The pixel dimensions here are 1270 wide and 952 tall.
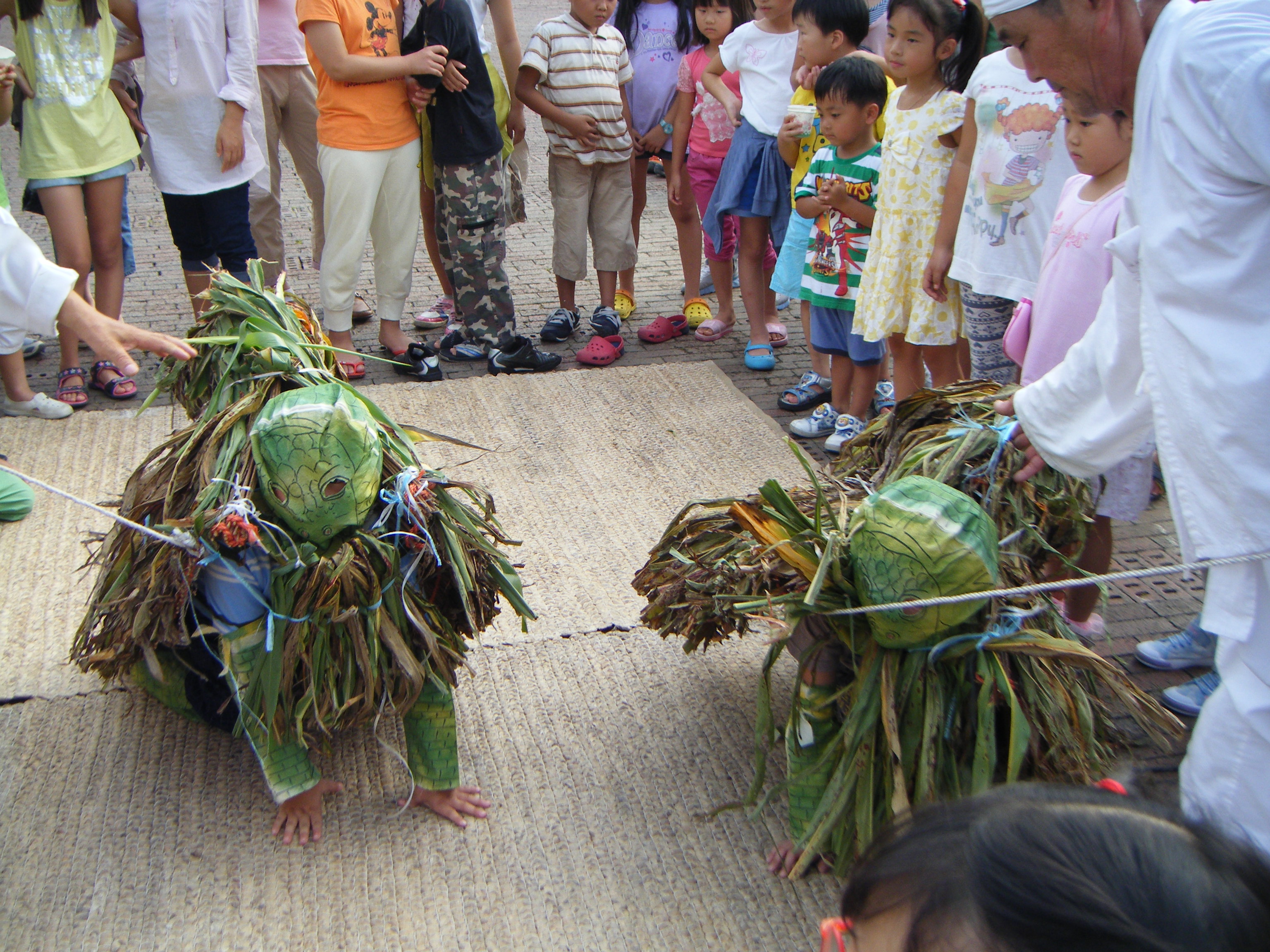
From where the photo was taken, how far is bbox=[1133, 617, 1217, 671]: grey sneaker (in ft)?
8.61

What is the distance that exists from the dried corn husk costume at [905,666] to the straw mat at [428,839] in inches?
9.4

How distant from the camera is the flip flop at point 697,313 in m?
4.96

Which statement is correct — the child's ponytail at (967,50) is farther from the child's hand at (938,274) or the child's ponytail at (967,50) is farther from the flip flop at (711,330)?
the flip flop at (711,330)

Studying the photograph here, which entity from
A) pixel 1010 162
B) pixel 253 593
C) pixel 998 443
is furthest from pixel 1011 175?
pixel 253 593

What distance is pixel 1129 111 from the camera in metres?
1.80

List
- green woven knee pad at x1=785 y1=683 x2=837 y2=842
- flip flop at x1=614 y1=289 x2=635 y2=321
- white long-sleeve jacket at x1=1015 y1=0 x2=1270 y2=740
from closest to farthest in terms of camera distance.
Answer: white long-sleeve jacket at x1=1015 y1=0 x2=1270 y2=740 → green woven knee pad at x1=785 y1=683 x2=837 y2=842 → flip flop at x1=614 y1=289 x2=635 y2=321

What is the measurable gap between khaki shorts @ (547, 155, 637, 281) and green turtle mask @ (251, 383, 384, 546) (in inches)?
117

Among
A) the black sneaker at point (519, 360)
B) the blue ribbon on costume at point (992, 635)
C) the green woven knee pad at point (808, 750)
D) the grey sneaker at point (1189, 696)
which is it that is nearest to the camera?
the blue ribbon on costume at point (992, 635)

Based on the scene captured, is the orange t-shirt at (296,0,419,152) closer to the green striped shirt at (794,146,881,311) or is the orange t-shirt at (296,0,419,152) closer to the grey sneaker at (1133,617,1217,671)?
the green striped shirt at (794,146,881,311)

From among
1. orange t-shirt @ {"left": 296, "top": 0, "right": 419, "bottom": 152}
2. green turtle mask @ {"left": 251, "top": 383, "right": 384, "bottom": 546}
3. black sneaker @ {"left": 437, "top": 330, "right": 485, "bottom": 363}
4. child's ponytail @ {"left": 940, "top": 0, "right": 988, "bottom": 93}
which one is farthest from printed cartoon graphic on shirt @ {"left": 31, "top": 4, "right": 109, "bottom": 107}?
child's ponytail @ {"left": 940, "top": 0, "right": 988, "bottom": 93}

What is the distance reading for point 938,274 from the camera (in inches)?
131

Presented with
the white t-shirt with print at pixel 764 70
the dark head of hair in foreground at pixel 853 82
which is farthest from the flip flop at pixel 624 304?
the dark head of hair in foreground at pixel 853 82

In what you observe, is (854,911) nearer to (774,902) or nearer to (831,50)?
(774,902)

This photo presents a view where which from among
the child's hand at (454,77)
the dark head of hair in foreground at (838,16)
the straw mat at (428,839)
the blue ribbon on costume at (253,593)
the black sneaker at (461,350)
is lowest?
the black sneaker at (461,350)
